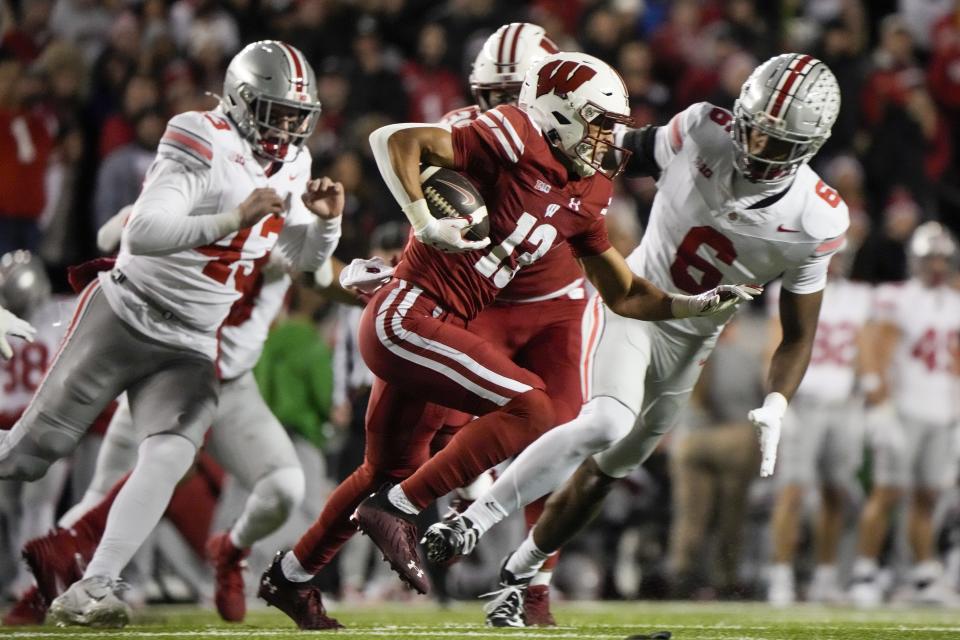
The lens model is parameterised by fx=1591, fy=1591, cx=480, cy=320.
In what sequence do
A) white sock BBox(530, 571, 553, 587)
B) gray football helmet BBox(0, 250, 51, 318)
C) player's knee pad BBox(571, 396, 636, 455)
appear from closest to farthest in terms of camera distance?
player's knee pad BBox(571, 396, 636, 455) → white sock BBox(530, 571, 553, 587) → gray football helmet BBox(0, 250, 51, 318)

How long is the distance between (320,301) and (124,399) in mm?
2628

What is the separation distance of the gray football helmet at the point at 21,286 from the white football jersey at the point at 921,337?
4.76 metres

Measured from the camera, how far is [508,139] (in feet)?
16.6

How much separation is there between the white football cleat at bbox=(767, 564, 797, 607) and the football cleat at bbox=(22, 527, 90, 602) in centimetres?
420

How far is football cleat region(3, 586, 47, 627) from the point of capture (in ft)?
20.6

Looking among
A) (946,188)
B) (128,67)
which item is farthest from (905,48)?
(128,67)

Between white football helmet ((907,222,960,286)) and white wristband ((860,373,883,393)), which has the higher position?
white football helmet ((907,222,960,286))

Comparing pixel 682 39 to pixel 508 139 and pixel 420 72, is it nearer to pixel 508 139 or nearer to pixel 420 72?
pixel 420 72

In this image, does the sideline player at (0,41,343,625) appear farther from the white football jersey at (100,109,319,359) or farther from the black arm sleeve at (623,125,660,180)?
the black arm sleeve at (623,125,660,180)

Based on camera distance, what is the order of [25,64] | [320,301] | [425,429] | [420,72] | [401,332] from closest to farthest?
1. [401,332]
2. [425,429]
3. [320,301]
4. [25,64]
5. [420,72]

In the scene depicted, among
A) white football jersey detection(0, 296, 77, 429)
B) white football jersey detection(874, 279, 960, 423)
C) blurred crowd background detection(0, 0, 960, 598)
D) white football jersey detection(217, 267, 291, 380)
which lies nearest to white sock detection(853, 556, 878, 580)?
blurred crowd background detection(0, 0, 960, 598)

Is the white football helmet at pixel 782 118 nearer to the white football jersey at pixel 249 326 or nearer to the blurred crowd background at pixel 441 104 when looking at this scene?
the white football jersey at pixel 249 326

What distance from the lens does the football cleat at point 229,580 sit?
638 centimetres

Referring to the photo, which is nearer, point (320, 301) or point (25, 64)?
point (320, 301)
